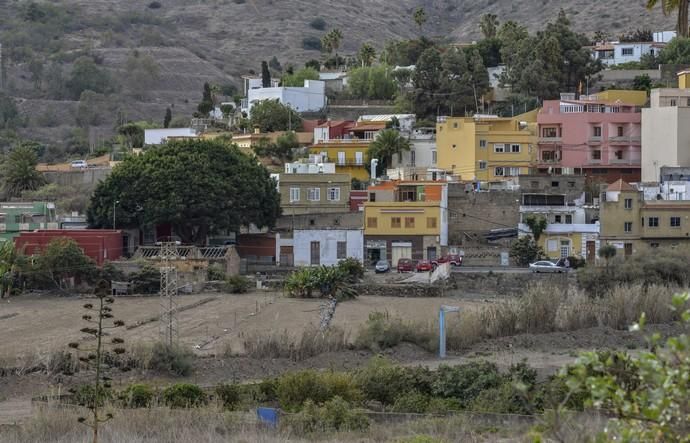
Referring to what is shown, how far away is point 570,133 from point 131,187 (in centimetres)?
1892

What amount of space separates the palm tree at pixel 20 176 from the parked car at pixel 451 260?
22.1 m

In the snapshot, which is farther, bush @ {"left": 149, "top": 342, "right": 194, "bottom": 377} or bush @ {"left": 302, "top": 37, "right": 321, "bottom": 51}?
bush @ {"left": 302, "top": 37, "right": 321, "bottom": 51}

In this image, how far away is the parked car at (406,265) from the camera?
156 feet

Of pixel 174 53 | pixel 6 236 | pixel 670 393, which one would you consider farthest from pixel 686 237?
pixel 174 53

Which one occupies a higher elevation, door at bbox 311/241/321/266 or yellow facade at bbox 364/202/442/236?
yellow facade at bbox 364/202/442/236

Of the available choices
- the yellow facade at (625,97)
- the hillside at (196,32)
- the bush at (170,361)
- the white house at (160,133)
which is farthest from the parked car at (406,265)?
the hillside at (196,32)

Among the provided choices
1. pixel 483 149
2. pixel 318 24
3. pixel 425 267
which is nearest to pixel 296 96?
pixel 483 149

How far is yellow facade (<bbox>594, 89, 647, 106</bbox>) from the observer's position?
60188 mm

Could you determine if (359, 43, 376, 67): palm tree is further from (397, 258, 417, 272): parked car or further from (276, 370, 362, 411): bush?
(276, 370, 362, 411): bush

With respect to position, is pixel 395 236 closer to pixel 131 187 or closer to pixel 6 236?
pixel 131 187

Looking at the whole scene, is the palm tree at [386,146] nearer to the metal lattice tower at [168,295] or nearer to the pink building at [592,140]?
the pink building at [592,140]

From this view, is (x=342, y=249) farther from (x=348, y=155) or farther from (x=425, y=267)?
(x=348, y=155)

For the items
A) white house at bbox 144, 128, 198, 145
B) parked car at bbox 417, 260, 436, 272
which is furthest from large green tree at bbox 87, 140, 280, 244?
white house at bbox 144, 128, 198, 145

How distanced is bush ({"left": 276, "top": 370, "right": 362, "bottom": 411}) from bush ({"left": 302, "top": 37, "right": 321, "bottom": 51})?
105544mm
